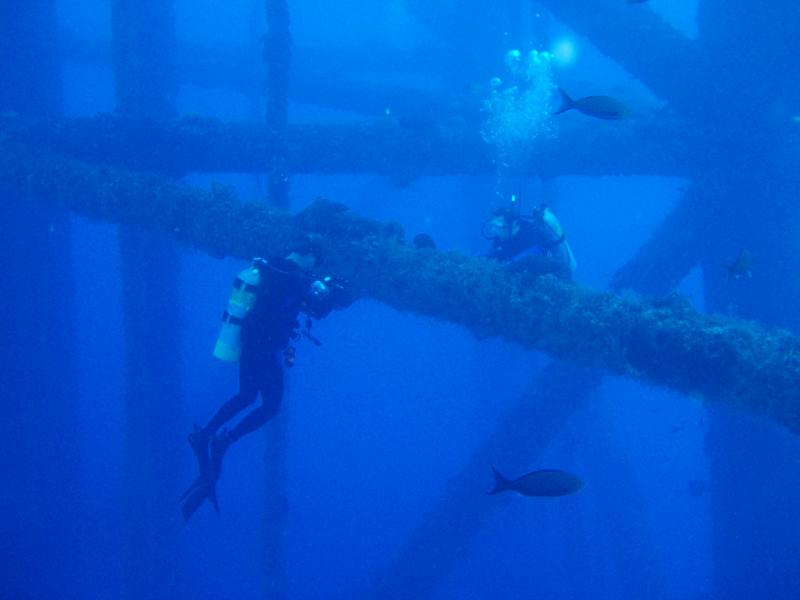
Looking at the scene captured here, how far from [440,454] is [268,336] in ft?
121

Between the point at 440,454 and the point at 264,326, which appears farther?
the point at 440,454

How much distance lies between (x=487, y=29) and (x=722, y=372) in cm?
1197

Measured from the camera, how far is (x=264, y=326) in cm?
580

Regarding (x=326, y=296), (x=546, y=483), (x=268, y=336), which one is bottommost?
(x=546, y=483)

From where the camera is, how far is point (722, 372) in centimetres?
397

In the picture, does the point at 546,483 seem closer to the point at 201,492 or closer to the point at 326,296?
the point at 326,296

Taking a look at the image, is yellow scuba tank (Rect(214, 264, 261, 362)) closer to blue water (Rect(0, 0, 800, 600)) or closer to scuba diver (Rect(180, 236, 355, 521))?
scuba diver (Rect(180, 236, 355, 521))

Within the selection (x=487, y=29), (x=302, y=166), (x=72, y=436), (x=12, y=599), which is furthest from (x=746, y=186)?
(x=12, y=599)

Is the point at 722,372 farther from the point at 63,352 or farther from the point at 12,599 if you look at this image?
the point at 12,599

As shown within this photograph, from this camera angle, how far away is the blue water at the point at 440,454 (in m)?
8.13

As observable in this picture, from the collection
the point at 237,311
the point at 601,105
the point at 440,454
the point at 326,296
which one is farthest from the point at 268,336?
the point at 440,454

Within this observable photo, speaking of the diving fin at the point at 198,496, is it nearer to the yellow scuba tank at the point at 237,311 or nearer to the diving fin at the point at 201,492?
the diving fin at the point at 201,492

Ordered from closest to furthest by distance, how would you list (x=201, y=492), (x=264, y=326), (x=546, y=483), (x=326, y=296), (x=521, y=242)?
(x=546, y=483)
(x=326, y=296)
(x=264, y=326)
(x=201, y=492)
(x=521, y=242)

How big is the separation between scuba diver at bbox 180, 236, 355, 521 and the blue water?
1.39m
